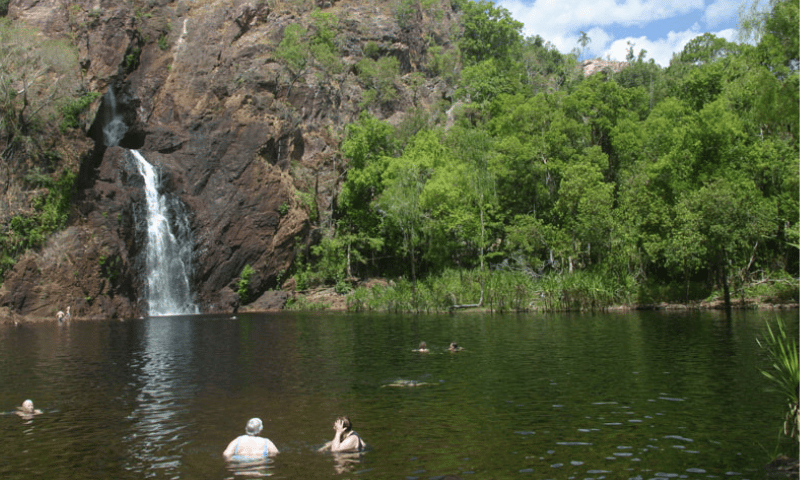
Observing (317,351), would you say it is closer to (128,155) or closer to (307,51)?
(128,155)

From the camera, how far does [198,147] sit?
66562mm

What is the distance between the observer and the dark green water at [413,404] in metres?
12.7

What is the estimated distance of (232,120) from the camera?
6838cm

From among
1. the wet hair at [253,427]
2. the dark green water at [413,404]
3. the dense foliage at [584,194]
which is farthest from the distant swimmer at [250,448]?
the dense foliage at [584,194]

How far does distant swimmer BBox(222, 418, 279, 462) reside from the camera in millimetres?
13422

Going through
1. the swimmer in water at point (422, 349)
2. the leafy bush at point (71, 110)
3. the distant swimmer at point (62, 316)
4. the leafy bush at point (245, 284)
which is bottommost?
the swimmer in water at point (422, 349)

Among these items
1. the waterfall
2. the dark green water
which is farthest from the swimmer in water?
the waterfall

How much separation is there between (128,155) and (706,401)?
189 feet

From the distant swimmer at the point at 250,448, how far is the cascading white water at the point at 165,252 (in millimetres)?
47819

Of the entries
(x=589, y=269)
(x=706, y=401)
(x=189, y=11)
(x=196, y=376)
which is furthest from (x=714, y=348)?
(x=189, y=11)

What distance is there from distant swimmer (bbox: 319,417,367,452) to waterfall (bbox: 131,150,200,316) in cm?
4861

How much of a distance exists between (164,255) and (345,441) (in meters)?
50.4

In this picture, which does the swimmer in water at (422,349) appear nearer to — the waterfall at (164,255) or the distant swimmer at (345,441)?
the distant swimmer at (345,441)

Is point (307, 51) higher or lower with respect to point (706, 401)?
higher
